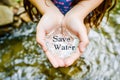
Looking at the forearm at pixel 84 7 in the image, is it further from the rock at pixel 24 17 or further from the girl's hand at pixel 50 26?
the rock at pixel 24 17

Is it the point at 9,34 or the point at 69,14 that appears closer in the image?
the point at 69,14

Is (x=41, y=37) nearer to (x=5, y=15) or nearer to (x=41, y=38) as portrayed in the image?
(x=41, y=38)

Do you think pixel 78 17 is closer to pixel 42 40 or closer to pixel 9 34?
pixel 42 40

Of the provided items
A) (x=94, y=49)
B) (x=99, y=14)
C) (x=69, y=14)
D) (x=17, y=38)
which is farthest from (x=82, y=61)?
(x=69, y=14)

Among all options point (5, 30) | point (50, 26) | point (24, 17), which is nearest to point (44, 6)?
point (50, 26)

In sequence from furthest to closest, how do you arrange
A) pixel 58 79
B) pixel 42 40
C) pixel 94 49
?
pixel 94 49 → pixel 58 79 → pixel 42 40
